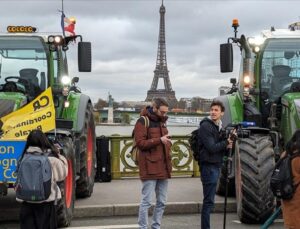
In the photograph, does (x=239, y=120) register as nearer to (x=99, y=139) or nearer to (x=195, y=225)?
(x=195, y=225)

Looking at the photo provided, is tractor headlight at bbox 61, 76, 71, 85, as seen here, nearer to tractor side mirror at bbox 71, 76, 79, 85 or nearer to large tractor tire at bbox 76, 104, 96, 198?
large tractor tire at bbox 76, 104, 96, 198

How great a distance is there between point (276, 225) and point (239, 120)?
1.88 m

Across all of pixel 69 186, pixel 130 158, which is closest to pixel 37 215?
pixel 69 186

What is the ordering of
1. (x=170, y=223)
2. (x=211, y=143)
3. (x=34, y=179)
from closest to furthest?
(x=34, y=179), (x=211, y=143), (x=170, y=223)

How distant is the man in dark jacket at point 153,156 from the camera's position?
691cm

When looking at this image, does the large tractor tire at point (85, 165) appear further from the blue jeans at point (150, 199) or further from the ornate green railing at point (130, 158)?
the blue jeans at point (150, 199)

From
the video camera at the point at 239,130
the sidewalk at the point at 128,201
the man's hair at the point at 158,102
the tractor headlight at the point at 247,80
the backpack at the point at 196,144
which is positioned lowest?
the sidewalk at the point at 128,201

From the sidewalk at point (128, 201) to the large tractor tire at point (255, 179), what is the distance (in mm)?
1478

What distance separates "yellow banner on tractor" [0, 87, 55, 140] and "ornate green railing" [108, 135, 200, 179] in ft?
17.2

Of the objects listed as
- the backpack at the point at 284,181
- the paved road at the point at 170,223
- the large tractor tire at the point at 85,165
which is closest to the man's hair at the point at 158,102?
the paved road at the point at 170,223

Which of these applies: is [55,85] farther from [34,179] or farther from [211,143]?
[34,179]

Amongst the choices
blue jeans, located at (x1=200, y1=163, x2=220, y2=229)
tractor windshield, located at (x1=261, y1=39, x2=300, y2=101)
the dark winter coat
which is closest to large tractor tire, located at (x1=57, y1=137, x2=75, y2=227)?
the dark winter coat

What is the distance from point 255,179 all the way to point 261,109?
1867 mm

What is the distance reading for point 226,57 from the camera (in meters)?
9.12
